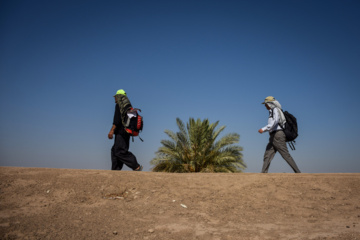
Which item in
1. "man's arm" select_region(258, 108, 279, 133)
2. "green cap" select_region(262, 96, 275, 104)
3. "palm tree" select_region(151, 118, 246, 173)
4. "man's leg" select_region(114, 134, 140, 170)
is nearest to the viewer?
"man's leg" select_region(114, 134, 140, 170)

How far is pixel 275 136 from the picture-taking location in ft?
22.3

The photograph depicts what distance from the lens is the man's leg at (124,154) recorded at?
6.47 metres

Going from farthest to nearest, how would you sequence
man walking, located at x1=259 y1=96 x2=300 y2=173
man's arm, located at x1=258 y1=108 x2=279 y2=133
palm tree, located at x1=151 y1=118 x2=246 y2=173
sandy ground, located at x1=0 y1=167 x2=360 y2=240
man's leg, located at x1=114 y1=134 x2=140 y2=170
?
palm tree, located at x1=151 y1=118 x2=246 y2=173
man's arm, located at x1=258 y1=108 x2=279 y2=133
man walking, located at x1=259 y1=96 x2=300 y2=173
man's leg, located at x1=114 y1=134 x2=140 y2=170
sandy ground, located at x1=0 y1=167 x2=360 y2=240

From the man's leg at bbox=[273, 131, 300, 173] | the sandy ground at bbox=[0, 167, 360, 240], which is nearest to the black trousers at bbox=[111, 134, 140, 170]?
the sandy ground at bbox=[0, 167, 360, 240]

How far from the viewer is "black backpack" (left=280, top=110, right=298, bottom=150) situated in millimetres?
6836

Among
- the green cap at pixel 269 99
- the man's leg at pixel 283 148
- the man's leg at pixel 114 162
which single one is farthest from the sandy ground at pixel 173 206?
the green cap at pixel 269 99

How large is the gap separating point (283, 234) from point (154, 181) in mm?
2431

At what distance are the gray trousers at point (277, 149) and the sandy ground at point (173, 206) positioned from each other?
115cm

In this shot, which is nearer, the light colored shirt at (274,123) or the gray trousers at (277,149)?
the gray trousers at (277,149)

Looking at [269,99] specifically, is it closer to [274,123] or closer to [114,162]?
[274,123]

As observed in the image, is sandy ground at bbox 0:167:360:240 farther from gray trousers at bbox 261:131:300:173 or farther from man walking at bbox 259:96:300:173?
man walking at bbox 259:96:300:173

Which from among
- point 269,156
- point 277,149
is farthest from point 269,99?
point 269,156

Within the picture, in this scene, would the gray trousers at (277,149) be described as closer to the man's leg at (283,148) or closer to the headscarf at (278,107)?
the man's leg at (283,148)

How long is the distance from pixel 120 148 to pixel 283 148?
3885mm
